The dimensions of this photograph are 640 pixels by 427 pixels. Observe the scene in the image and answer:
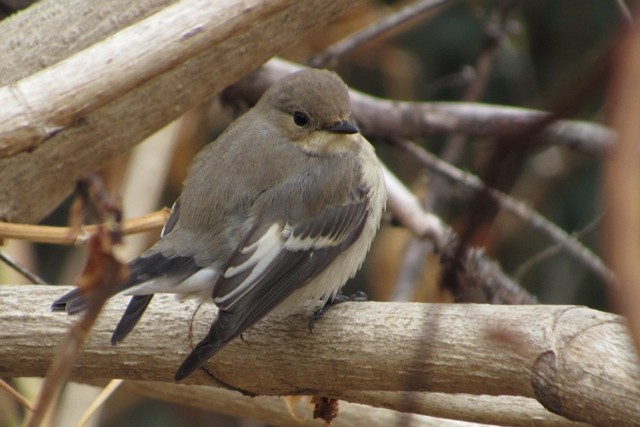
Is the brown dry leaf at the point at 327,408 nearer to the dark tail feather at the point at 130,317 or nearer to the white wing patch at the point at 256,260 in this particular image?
the white wing patch at the point at 256,260

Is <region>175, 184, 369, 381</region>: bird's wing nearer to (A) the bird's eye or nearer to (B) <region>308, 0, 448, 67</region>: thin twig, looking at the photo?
(A) the bird's eye

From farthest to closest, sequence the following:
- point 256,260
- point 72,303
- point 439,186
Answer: point 439,186 → point 256,260 → point 72,303

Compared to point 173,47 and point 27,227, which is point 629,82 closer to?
point 173,47

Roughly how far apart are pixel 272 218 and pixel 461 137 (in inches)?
76.6

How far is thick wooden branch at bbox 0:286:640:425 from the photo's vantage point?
61.5 inches

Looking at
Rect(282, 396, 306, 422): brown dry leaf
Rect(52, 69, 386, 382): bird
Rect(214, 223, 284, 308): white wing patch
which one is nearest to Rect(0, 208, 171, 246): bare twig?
Rect(52, 69, 386, 382): bird

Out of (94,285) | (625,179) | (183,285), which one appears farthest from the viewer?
(183,285)

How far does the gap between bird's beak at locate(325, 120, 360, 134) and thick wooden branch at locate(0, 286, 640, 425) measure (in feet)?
2.45

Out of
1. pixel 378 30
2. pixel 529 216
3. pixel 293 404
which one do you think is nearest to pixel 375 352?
pixel 293 404

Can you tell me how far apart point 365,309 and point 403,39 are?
10.4ft

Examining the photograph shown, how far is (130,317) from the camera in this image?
6.42 feet

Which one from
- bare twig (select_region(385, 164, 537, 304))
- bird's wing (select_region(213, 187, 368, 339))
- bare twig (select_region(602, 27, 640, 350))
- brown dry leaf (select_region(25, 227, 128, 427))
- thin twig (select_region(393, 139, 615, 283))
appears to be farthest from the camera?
thin twig (select_region(393, 139, 615, 283))

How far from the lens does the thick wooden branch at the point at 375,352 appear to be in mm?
1562

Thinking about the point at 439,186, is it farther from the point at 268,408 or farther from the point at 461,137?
the point at 268,408
